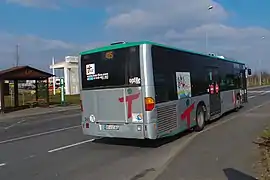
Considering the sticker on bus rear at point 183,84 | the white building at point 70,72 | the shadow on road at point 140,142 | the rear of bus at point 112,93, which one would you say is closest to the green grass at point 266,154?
the rear of bus at point 112,93

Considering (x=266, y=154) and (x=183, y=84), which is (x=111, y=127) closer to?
(x=183, y=84)

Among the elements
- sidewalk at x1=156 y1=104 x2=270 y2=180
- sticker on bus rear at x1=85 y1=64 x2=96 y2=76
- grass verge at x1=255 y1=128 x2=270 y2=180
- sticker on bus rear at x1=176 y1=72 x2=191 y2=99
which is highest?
sticker on bus rear at x1=85 y1=64 x2=96 y2=76

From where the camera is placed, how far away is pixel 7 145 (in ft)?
39.4

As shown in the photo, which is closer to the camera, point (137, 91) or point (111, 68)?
point (137, 91)

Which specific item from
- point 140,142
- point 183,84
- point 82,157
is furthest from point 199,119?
point 82,157

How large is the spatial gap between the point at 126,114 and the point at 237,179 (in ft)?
Answer: 15.0

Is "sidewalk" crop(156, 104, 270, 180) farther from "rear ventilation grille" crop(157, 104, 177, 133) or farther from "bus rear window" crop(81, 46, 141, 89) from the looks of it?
"bus rear window" crop(81, 46, 141, 89)

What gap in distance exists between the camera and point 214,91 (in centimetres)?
1559

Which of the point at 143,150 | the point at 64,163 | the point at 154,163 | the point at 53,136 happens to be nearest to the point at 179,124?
the point at 143,150

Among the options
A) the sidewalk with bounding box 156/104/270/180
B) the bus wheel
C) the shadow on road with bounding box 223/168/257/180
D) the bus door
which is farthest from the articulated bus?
the shadow on road with bounding box 223/168/257/180

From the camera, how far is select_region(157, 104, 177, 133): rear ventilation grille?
1008cm

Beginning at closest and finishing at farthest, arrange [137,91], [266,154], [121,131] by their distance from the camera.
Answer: [266,154], [137,91], [121,131]

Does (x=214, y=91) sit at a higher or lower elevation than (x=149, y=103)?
higher

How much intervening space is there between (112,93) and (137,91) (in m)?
0.89
